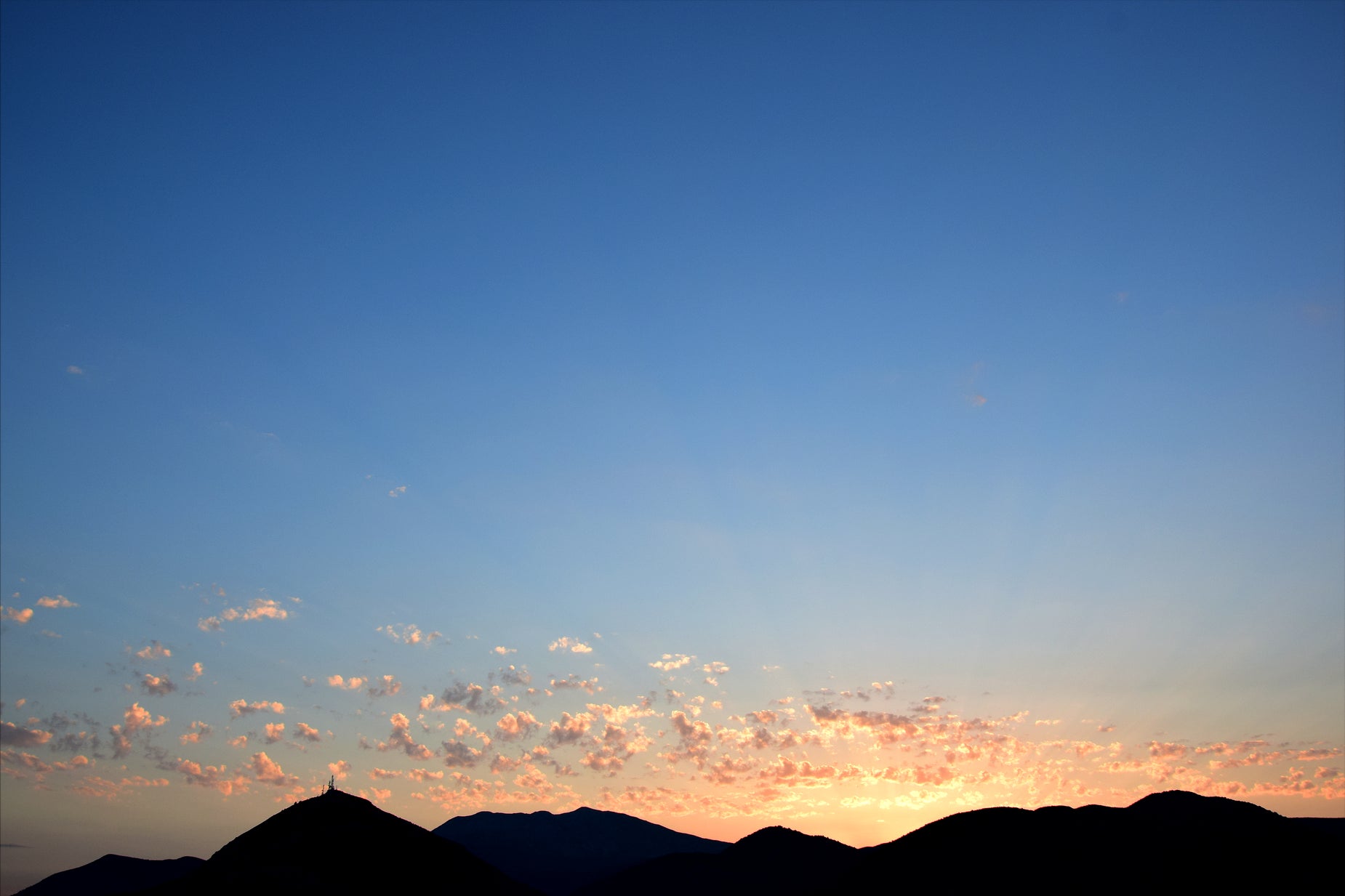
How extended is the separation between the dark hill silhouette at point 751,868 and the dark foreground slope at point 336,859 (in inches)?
2212

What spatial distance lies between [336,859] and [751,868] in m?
95.1

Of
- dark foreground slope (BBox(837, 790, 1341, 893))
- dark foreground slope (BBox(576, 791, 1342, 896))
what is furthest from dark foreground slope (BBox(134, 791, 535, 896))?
dark foreground slope (BBox(837, 790, 1341, 893))

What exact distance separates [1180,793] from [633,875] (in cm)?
12050

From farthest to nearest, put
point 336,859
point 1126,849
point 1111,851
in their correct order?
point 336,859, point 1111,851, point 1126,849

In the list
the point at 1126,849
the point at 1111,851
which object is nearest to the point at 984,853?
the point at 1111,851

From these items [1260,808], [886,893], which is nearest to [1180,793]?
[1260,808]

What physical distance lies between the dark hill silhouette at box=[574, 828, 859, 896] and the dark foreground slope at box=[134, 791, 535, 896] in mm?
56183

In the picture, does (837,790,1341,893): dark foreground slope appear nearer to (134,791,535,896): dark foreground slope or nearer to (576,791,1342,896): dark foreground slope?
(576,791,1342,896): dark foreground slope

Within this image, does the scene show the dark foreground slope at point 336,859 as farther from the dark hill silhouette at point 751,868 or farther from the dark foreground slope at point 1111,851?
the dark hill silhouette at point 751,868

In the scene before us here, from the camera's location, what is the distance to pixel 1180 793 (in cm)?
9681

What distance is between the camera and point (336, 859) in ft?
352

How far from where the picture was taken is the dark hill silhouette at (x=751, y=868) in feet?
554

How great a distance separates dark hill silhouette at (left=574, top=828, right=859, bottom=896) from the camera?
168750 mm

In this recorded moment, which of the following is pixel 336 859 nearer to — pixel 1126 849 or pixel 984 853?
pixel 984 853
